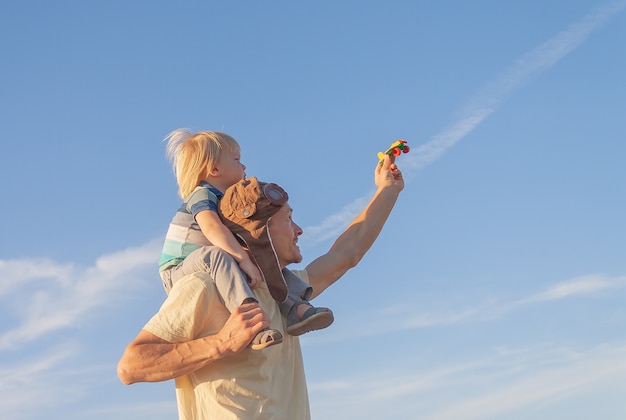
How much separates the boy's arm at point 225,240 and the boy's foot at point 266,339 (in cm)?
56

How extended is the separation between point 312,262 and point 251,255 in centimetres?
82

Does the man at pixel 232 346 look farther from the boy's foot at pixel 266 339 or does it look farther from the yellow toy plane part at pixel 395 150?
the yellow toy plane part at pixel 395 150

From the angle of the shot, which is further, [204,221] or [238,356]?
[204,221]

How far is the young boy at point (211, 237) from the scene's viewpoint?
4402 mm

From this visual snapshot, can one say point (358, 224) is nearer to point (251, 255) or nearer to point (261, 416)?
point (251, 255)

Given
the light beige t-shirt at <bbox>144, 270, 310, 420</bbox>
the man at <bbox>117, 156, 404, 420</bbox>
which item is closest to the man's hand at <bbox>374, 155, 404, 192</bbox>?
the man at <bbox>117, 156, 404, 420</bbox>

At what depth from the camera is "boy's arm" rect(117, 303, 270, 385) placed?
4.07 m

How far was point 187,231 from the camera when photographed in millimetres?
5000

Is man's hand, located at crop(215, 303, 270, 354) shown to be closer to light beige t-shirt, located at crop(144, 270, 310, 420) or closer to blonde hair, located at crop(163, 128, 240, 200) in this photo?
light beige t-shirt, located at crop(144, 270, 310, 420)

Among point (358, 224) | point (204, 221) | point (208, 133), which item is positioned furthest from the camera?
point (358, 224)

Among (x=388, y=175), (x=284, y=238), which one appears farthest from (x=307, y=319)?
(x=388, y=175)

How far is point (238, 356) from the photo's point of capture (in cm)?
433

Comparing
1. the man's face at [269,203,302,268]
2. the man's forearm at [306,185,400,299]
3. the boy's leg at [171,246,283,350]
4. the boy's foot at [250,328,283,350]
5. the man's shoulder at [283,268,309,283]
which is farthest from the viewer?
the man's forearm at [306,185,400,299]

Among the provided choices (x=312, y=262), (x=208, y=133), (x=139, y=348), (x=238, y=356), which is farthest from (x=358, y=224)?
(x=139, y=348)
